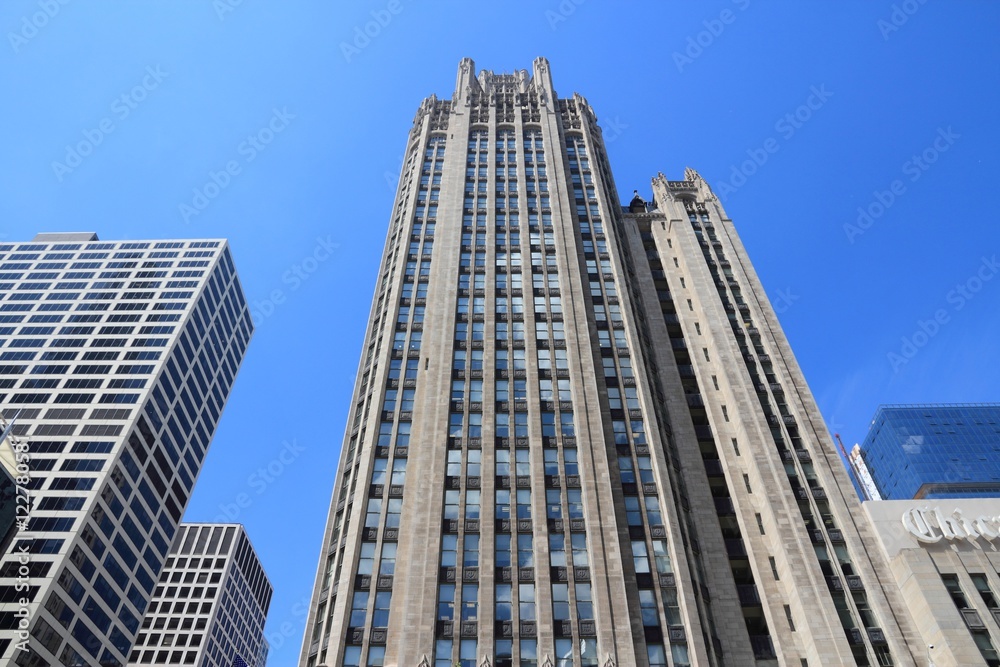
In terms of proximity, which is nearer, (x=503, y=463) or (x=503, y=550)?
(x=503, y=550)

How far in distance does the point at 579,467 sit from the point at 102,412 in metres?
80.5

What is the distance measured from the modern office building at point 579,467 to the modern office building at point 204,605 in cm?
10121

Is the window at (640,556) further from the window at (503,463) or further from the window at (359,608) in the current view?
the window at (359,608)

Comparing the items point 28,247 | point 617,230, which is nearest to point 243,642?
point 28,247

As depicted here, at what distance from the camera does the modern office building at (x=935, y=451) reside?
13025cm

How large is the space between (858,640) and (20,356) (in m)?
120

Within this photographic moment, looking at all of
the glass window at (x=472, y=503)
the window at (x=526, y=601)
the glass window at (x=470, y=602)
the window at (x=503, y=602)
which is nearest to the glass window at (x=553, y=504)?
the glass window at (x=472, y=503)

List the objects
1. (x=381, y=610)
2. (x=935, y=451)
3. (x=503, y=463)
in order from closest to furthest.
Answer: (x=381, y=610)
(x=503, y=463)
(x=935, y=451)

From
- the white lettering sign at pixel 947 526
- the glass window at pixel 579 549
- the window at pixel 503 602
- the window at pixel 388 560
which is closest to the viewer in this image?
the window at pixel 503 602

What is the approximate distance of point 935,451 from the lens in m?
137

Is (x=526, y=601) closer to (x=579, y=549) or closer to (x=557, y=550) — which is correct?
(x=557, y=550)

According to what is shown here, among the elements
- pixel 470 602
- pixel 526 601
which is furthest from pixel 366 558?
pixel 526 601

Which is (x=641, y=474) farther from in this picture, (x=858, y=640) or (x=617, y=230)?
(x=617, y=230)

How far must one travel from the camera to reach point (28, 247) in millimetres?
138750
